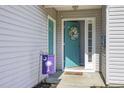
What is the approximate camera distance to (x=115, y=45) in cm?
615

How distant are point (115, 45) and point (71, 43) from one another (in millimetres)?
4614

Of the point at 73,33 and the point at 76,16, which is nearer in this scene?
the point at 76,16

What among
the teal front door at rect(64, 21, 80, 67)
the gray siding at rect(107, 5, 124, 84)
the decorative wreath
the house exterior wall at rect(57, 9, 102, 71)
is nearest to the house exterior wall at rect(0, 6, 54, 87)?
the gray siding at rect(107, 5, 124, 84)

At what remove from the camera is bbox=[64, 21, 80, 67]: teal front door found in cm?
1041

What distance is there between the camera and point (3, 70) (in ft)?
12.6

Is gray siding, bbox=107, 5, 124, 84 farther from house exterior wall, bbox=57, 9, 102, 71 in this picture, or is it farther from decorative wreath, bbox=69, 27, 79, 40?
decorative wreath, bbox=69, 27, 79, 40

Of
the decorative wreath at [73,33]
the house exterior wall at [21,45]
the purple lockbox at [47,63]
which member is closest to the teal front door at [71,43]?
the decorative wreath at [73,33]

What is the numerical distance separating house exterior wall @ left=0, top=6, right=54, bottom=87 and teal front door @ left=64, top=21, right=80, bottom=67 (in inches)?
139

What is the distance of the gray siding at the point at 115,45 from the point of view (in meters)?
6.10

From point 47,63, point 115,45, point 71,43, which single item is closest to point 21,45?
point 47,63

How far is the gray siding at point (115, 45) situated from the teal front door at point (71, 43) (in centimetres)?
428

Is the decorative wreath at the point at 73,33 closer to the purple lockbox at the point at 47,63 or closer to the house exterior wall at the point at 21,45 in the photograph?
the house exterior wall at the point at 21,45

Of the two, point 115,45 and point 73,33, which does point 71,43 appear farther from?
point 115,45
